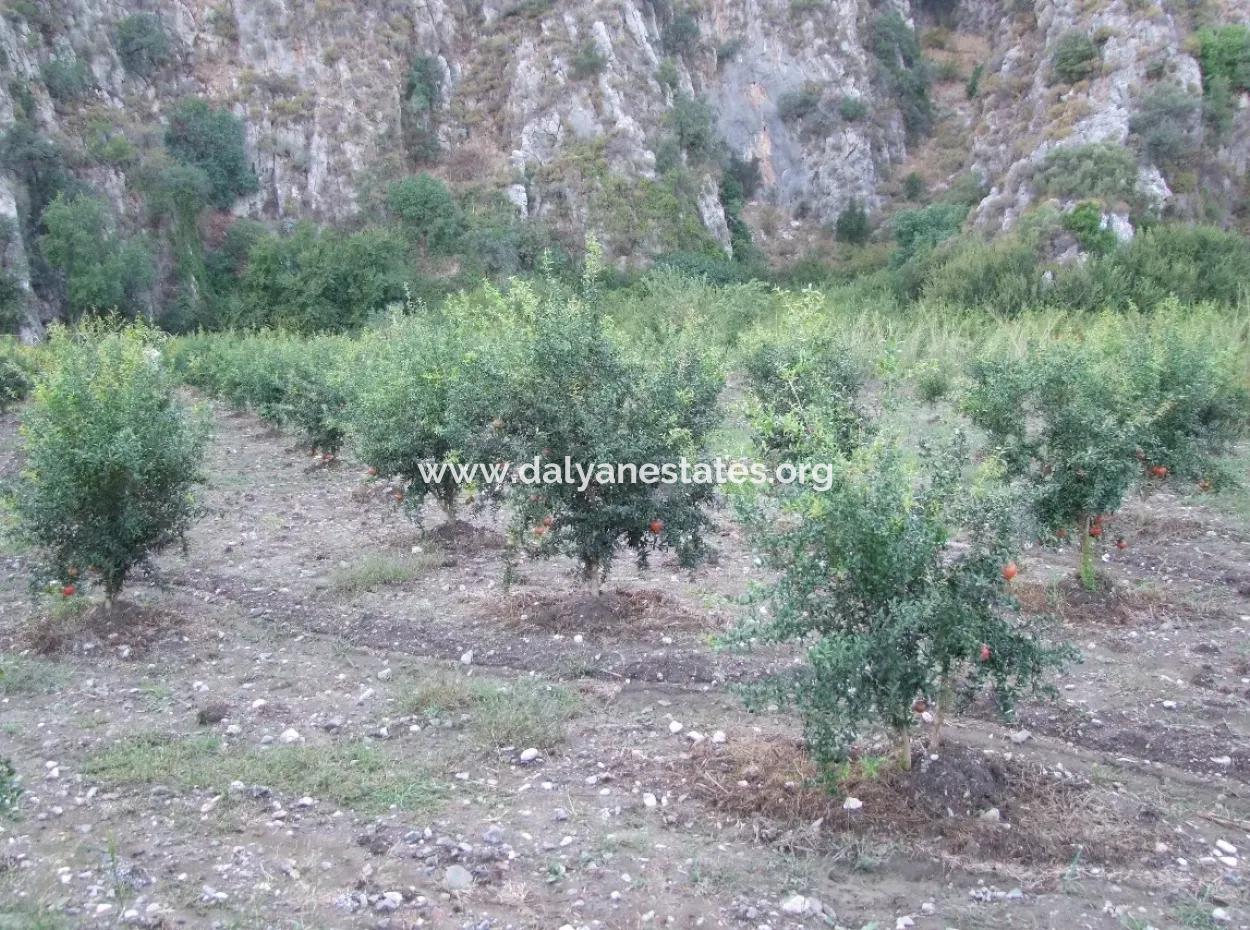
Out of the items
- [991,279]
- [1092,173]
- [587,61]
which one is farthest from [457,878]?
[587,61]

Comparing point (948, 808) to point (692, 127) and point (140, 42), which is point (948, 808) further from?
point (140, 42)

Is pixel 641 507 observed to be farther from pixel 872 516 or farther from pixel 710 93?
pixel 710 93

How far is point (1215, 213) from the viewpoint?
107ft

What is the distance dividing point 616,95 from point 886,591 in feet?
126

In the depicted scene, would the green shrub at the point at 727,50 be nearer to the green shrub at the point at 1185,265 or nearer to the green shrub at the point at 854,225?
the green shrub at the point at 854,225

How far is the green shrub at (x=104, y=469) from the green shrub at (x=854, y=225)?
122 feet

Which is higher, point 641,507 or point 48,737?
point 641,507

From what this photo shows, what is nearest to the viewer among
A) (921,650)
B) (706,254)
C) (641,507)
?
(921,650)

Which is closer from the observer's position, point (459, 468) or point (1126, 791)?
point (1126, 791)

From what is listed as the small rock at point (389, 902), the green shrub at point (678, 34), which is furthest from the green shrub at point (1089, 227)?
the small rock at point (389, 902)

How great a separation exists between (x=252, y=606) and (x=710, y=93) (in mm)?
40072

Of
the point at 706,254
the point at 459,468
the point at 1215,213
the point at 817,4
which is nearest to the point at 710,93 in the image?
the point at 817,4

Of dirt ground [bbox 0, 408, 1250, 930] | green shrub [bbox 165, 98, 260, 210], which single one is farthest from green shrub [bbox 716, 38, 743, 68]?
dirt ground [bbox 0, 408, 1250, 930]

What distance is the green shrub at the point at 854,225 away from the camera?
41188 millimetres
